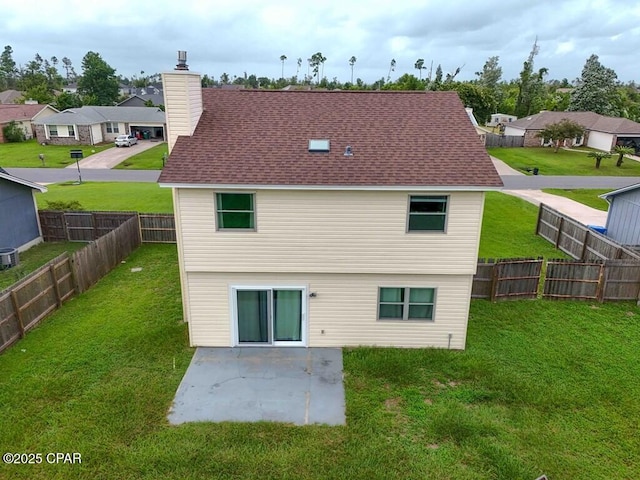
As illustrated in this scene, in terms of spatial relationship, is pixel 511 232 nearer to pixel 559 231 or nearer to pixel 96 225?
pixel 559 231

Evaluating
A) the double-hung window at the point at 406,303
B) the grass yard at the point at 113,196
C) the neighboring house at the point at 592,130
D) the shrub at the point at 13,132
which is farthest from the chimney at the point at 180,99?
the shrub at the point at 13,132

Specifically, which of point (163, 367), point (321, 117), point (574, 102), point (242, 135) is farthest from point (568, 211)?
point (574, 102)

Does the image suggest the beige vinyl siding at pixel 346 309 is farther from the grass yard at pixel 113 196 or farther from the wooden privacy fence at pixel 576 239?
the grass yard at pixel 113 196

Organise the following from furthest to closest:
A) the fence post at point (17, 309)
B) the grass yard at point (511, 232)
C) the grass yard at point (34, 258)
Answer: the grass yard at point (511, 232), the grass yard at point (34, 258), the fence post at point (17, 309)

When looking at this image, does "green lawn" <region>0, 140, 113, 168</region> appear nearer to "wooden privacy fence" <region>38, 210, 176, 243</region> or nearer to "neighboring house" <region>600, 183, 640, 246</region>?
"wooden privacy fence" <region>38, 210, 176, 243</region>

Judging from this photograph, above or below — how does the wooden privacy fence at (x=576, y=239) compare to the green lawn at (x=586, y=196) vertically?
above

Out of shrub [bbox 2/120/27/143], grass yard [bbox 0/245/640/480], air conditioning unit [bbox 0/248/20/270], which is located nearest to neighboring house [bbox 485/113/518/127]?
grass yard [bbox 0/245/640/480]
